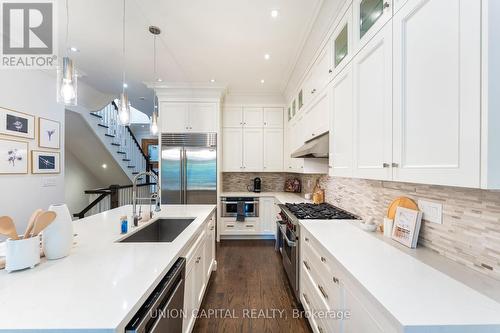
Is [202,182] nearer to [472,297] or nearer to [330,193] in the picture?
[330,193]

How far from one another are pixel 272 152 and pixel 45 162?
379 cm

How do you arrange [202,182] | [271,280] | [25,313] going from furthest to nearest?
[202,182] → [271,280] → [25,313]

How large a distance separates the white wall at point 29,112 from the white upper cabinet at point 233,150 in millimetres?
2747

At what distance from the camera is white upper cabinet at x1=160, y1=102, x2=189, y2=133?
159 inches

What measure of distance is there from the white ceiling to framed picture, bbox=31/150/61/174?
56.9 inches

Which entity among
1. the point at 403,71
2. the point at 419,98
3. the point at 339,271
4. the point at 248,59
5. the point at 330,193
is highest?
the point at 248,59

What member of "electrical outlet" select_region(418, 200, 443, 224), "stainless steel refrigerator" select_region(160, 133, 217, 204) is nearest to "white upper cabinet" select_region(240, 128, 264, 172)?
"stainless steel refrigerator" select_region(160, 133, 217, 204)

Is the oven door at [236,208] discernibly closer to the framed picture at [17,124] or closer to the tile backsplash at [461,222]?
the tile backsplash at [461,222]

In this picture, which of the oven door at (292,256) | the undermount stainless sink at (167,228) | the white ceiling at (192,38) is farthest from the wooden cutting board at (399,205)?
the white ceiling at (192,38)

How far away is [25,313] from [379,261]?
1.55m

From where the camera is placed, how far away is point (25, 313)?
29.3 inches

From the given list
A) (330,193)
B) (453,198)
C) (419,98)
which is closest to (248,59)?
(330,193)

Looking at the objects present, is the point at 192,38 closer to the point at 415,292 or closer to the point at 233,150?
the point at 233,150

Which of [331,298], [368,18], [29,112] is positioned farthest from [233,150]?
[331,298]
